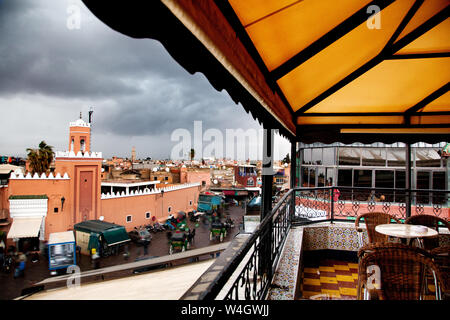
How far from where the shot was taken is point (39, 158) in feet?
96.2

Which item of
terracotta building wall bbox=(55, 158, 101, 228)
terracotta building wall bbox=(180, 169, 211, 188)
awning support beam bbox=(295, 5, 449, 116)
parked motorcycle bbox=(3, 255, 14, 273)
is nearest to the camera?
awning support beam bbox=(295, 5, 449, 116)

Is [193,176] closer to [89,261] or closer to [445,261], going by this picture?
[89,261]

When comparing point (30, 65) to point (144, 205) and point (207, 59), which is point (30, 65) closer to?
point (144, 205)

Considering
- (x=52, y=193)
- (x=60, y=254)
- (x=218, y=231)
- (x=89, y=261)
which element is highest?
(x=52, y=193)

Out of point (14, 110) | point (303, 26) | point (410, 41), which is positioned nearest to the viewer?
point (303, 26)

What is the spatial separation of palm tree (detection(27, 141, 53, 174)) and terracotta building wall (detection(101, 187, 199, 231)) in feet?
34.8

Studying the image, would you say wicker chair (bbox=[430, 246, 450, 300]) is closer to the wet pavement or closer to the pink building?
the wet pavement

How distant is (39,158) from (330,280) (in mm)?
34660

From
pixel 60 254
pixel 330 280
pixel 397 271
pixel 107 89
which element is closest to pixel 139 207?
pixel 60 254

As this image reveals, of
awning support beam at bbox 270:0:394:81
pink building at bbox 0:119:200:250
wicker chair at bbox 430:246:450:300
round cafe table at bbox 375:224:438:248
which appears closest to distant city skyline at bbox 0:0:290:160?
pink building at bbox 0:119:200:250

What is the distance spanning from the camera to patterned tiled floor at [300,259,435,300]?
11.3 ft
